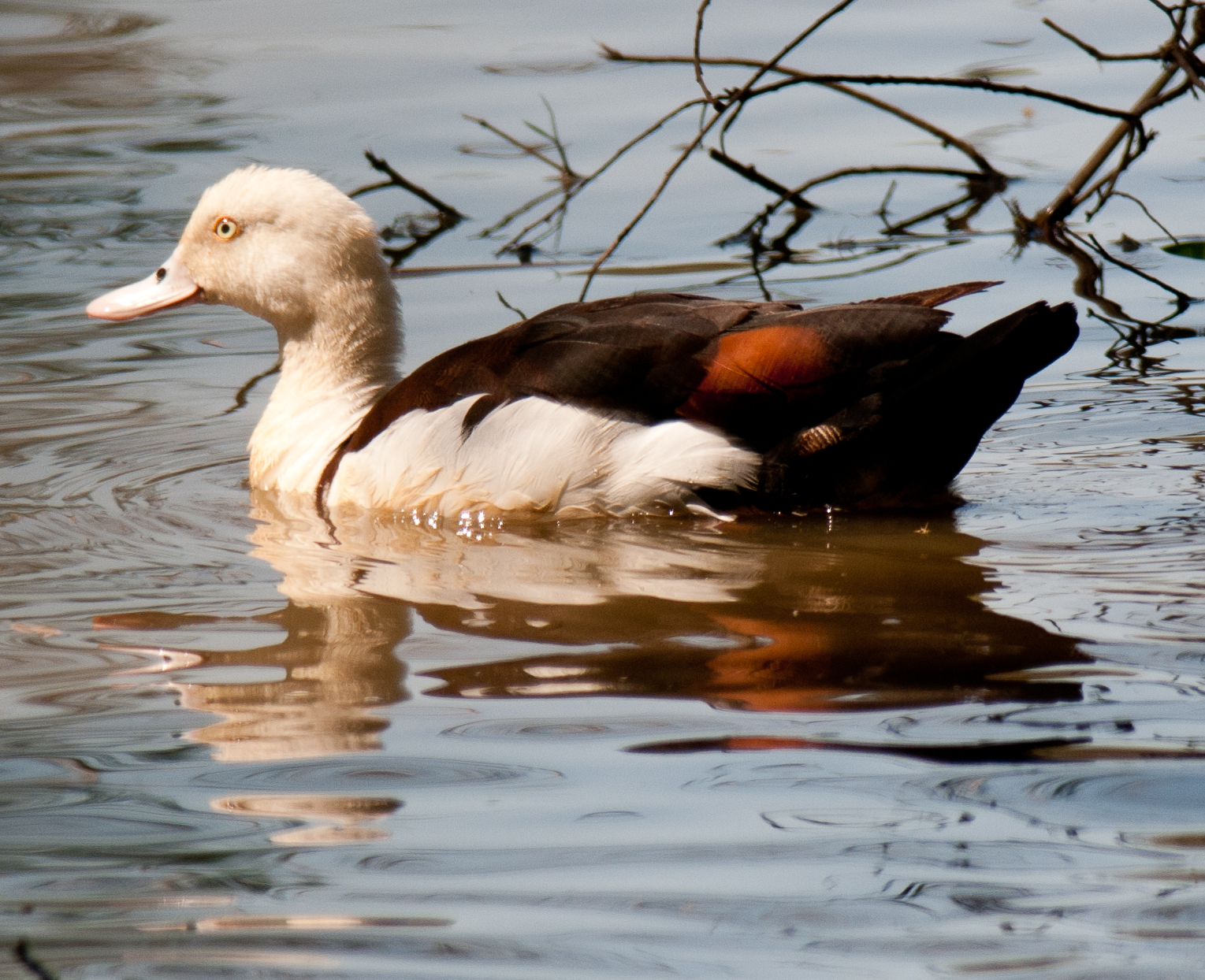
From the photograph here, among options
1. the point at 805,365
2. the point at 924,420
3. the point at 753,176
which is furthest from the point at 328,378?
the point at 753,176

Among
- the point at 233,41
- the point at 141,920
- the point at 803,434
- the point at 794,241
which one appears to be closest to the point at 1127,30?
the point at 794,241

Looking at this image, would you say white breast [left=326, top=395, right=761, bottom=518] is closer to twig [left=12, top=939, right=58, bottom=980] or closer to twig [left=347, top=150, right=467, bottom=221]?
twig [left=12, top=939, right=58, bottom=980]

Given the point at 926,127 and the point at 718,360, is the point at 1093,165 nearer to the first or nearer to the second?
the point at 926,127

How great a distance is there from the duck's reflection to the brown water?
2 centimetres

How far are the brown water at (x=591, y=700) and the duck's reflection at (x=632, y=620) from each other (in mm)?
17

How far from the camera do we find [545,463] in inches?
209

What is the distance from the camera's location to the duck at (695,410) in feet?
16.7

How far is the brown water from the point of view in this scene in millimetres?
2863

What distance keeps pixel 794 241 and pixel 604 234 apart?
96 centimetres

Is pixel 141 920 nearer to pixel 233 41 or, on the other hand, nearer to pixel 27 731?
pixel 27 731

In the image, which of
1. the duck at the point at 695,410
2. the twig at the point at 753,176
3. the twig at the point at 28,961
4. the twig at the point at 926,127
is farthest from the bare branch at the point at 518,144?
the twig at the point at 28,961

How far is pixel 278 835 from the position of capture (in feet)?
10.7

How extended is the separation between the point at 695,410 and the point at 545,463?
0.50 metres

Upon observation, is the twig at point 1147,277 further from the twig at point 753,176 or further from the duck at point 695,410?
the duck at point 695,410
